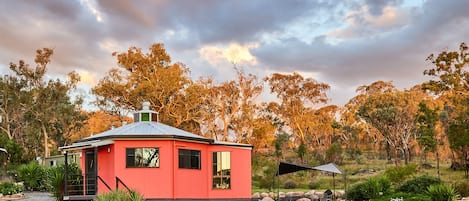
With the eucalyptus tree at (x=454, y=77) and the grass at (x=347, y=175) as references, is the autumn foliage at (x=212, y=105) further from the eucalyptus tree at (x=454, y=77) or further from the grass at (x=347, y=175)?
the grass at (x=347, y=175)

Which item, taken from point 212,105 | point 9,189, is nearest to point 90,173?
point 9,189

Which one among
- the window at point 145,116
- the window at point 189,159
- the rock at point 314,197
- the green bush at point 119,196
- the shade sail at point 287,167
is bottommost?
the rock at point 314,197

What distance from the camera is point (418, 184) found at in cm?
2261

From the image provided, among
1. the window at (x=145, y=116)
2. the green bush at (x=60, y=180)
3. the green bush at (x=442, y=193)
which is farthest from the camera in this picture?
the window at (x=145, y=116)

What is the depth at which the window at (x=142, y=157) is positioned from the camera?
18.3m

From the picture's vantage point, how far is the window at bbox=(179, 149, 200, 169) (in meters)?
19.0

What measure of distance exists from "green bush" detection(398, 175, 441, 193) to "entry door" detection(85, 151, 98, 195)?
490 inches

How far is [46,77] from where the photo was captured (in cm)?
4600

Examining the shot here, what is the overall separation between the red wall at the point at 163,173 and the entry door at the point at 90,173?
0.85 ft

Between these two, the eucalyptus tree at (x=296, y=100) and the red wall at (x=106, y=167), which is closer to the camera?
the red wall at (x=106, y=167)

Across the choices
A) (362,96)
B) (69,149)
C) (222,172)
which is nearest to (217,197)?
(222,172)

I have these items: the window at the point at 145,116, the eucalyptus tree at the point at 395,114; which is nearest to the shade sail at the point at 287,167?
the window at the point at 145,116

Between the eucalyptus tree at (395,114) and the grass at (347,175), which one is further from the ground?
the eucalyptus tree at (395,114)

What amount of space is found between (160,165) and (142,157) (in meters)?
0.65
